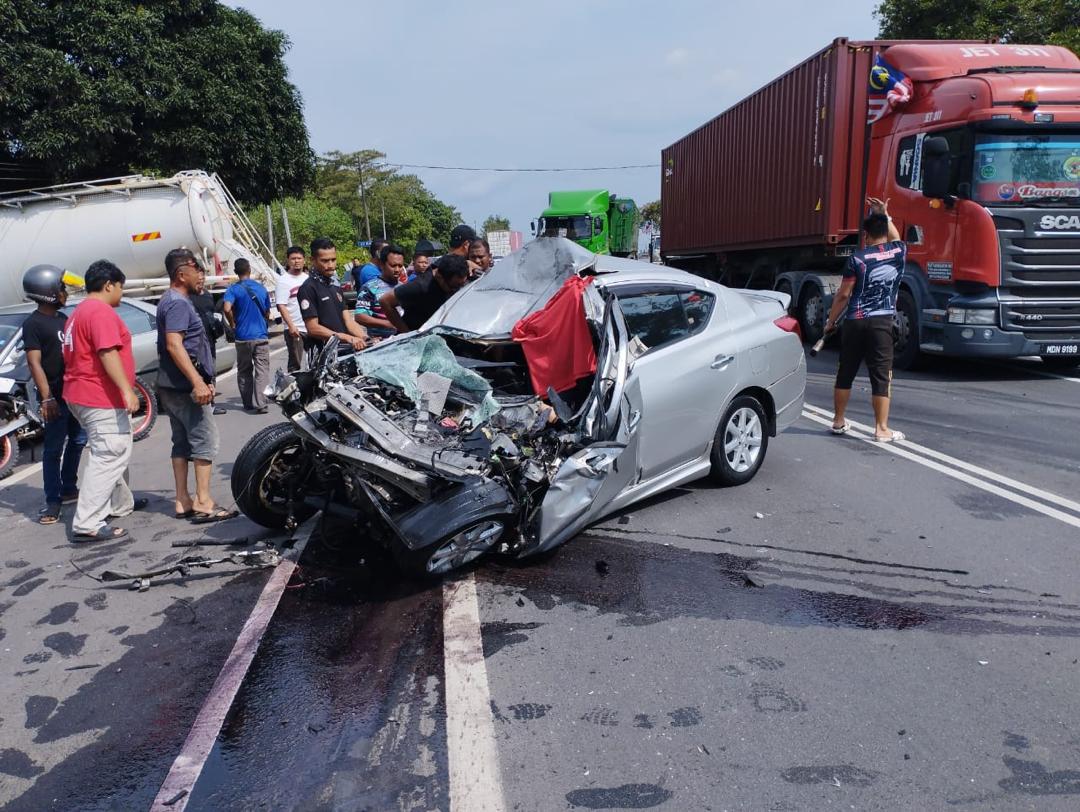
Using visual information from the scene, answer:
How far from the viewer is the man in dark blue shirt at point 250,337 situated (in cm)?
915

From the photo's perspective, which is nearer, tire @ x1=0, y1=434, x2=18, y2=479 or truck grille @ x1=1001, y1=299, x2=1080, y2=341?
tire @ x1=0, y1=434, x2=18, y2=479

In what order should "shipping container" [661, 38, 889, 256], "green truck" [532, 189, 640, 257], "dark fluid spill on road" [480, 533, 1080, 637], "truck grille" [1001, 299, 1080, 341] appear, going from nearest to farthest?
"dark fluid spill on road" [480, 533, 1080, 637]
"truck grille" [1001, 299, 1080, 341]
"shipping container" [661, 38, 889, 256]
"green truck" [532, 189, 640, 257]

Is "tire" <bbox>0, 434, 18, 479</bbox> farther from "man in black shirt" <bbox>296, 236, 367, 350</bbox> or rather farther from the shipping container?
the shipping container

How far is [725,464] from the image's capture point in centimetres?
553

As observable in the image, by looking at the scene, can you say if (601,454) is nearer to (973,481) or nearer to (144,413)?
(973,481)

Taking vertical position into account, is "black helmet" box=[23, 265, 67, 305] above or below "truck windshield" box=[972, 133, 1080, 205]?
below

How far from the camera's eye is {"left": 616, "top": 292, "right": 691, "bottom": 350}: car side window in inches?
198

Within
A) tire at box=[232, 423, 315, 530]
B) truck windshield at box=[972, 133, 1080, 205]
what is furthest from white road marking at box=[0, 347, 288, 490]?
truck windshield at box=[972, 133, 1080, 205]

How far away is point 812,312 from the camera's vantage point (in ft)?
39.7

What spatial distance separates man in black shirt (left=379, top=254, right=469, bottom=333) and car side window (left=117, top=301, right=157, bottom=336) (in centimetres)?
387

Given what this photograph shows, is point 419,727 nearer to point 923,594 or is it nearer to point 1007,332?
point 923,594

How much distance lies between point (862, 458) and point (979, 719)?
366 cm

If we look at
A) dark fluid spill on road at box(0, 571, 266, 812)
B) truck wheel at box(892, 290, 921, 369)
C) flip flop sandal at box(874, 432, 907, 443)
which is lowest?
dark fluid spill on road at box(0, 571, 266, 812)

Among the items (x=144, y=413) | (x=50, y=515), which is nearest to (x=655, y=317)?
(x=50, y=515)
